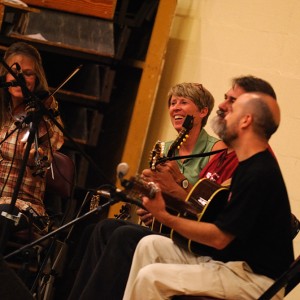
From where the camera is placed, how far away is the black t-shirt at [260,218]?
8.22ft

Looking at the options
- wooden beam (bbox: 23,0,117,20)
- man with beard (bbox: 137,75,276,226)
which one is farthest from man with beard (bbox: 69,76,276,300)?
wooden beam (bbox: 23,0,117,20)

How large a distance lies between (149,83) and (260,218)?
2275 mm

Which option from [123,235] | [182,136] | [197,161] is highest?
[182,136]

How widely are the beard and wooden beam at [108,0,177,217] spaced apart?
6.07 ft

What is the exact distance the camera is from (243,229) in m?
2.51

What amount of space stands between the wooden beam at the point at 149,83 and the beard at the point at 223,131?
1.85m

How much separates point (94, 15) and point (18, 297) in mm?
2394

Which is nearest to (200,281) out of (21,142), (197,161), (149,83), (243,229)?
(243,229)

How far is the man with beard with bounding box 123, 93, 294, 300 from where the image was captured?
252 centimetres

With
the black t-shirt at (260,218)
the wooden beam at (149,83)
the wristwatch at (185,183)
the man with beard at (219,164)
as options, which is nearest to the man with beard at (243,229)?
the black t-shirt at (260,218)

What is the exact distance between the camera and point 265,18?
4.61 meters

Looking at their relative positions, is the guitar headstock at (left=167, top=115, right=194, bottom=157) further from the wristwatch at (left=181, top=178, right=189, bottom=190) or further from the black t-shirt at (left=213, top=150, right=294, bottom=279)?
the black t-shirt at (left=213, top=150, right=294, bottom=279)

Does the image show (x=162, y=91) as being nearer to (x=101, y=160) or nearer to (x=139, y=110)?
(x=139, y=110)

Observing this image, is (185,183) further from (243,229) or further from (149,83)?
(149,83)
